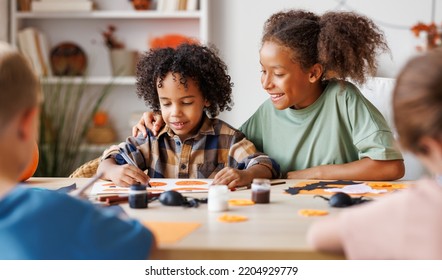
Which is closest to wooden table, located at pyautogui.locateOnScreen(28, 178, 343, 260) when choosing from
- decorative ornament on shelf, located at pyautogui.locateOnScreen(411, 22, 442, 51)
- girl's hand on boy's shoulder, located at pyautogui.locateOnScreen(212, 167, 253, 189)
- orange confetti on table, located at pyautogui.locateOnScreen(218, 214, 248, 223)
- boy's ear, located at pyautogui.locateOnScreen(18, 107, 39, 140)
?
orange confetti on table, located at pyautogui.locateOnScreen(218, 214, 248, 223)

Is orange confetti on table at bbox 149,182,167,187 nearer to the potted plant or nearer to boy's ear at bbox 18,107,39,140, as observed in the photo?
boy's ear at bbox 18,107,39,140

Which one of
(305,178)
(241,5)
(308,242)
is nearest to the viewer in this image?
(308,242)

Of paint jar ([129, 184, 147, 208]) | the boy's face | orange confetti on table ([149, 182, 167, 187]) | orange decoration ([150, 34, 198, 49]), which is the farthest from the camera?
orange decoration ([150, 34, 198, 49])

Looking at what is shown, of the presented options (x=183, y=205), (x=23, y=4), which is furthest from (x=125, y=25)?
(x=183, y=205)

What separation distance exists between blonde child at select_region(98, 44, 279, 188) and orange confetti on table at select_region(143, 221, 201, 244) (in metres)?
0.73

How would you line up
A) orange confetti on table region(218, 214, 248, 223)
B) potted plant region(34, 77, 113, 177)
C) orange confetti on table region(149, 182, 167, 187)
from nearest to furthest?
orange confetti on table region(218, 214, 248, 223) → orange confetti on table region(149, 182, 167, 187) → potted plant region(34, 77, 113, 177)

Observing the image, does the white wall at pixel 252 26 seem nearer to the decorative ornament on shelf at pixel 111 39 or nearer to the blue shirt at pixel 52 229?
the decorative ornament on shelf at pixel 111 39

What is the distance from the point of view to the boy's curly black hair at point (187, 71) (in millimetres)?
2176

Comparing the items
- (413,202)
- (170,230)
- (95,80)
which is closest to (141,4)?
(95,80)

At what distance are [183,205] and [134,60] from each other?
265cm

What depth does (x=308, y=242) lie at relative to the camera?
45.8 inches

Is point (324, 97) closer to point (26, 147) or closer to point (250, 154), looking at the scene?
point (250, 154)

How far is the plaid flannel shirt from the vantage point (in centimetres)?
216

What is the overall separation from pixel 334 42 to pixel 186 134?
51 cm
